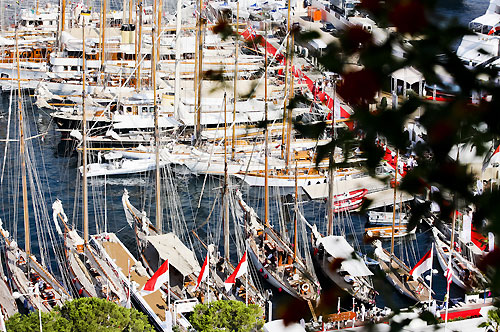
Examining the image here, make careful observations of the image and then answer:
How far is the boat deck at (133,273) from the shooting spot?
2513cm

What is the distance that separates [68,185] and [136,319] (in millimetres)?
18812

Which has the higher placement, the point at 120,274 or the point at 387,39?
the point at 387,39

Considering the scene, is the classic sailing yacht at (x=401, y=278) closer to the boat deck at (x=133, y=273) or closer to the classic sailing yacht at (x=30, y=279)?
the boat deck at (x=133, y=273)

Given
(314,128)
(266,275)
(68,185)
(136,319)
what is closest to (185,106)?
(68,185)

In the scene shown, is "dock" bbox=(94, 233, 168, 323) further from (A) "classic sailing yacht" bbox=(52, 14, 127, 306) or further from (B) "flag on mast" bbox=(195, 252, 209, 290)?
(B) "flag on mast" bbox=(195, 252, 209, 290)

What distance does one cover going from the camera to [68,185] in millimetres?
39469

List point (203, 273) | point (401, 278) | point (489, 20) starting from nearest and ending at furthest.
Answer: point (203, 273), point (401, 278), point (489, 20)

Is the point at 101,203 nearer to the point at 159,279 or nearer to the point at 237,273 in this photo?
the point at 237,273

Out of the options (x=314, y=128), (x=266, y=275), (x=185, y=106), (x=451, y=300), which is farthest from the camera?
(x=185, y=106)

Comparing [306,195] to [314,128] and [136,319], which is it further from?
[314,128]

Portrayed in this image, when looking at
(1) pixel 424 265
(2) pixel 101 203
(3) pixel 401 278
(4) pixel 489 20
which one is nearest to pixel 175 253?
(3) pixel 401 278

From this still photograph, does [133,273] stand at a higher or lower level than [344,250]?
lower

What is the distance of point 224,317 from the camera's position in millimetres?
21938

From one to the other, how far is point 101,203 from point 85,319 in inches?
659
